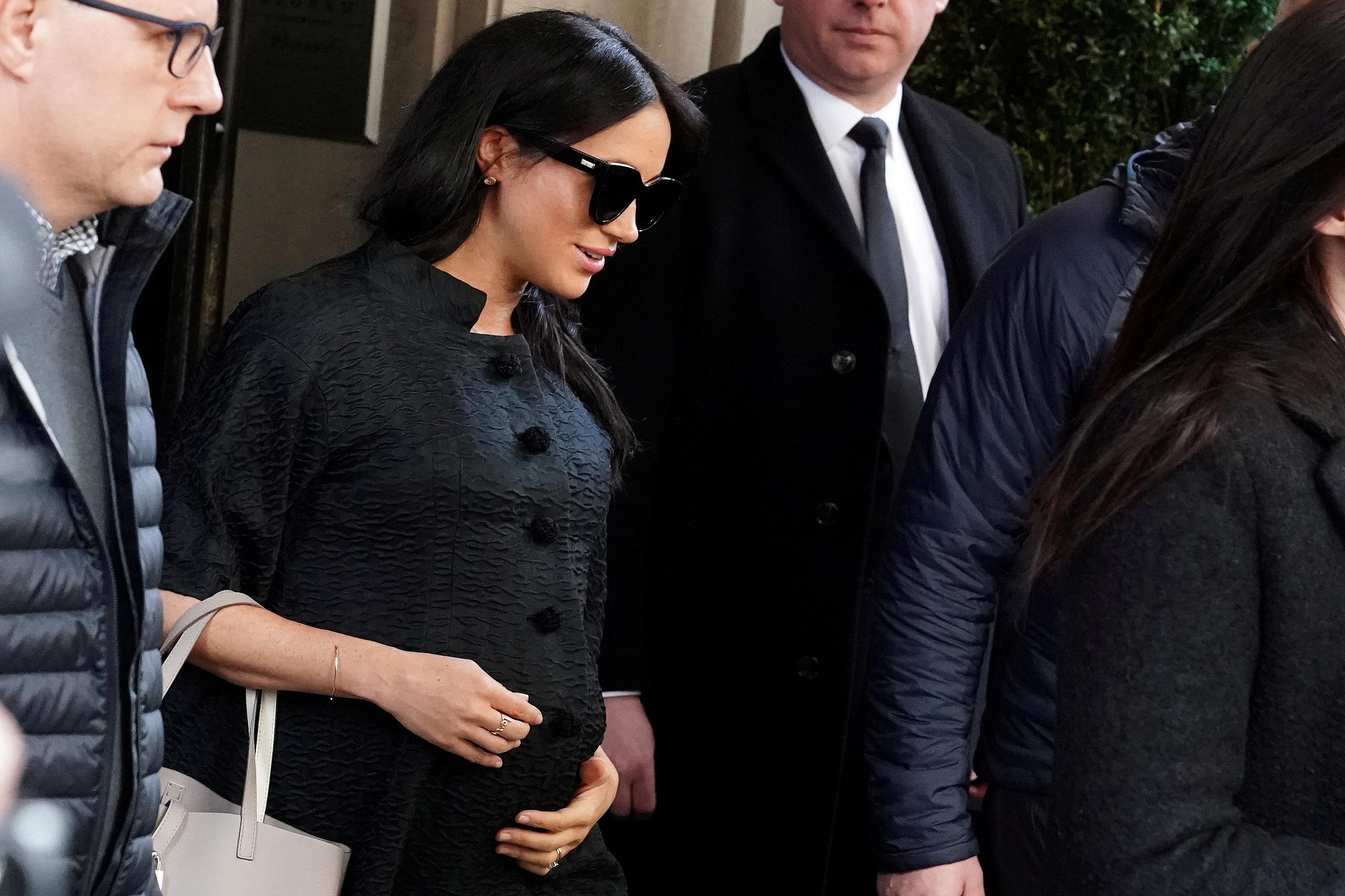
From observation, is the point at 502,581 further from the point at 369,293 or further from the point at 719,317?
the point at 719,317

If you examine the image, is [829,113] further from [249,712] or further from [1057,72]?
[249,712]

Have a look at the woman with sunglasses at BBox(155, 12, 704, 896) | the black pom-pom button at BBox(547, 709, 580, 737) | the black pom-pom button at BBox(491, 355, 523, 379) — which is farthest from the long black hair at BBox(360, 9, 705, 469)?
the black pom-pom button at BBox(547, 709, 580, 737)

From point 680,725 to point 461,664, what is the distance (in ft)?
3.92

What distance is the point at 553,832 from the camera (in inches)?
89.4

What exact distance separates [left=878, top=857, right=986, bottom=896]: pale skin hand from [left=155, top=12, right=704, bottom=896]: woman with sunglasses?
0.43 metres

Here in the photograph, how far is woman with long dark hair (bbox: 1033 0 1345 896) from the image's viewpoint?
1.53m

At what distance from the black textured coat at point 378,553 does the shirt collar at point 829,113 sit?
1278 millimetres

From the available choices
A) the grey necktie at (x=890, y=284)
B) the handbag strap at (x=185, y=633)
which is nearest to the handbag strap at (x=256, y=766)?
the handbag strap at (x=185, y=633)

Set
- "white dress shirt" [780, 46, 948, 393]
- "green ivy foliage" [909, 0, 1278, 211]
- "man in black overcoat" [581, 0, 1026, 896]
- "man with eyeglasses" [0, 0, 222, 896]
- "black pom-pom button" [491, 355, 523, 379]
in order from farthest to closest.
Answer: "green ivy foliage" [909, 0, 1278, 211], "white dress shirt" [780, 46, 948, 393], "man in black overcoat" [581, 0, 1026, 896], "black pom-pom button" [491, 355, 523, 379], "man with eyeglasses" [0, 0, 222, 896]

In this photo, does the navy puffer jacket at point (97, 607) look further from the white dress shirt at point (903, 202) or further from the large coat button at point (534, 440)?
the white dress shirt at point (903, 202)

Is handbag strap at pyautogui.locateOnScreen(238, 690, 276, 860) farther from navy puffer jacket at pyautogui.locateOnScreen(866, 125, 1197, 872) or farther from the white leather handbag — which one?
navy puffer jacket at pyautogui.locateOnScreen(866, 125, 1197, 872)

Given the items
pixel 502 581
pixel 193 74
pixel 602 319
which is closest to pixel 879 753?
pixel 502 581

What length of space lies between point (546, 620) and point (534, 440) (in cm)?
25

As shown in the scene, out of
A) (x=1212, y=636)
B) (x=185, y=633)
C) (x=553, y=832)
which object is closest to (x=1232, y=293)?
(x=1212, y=636)
